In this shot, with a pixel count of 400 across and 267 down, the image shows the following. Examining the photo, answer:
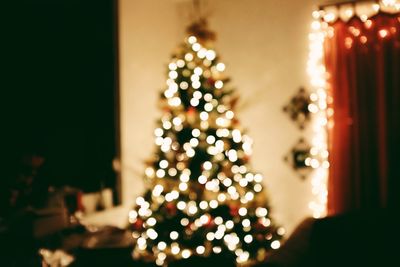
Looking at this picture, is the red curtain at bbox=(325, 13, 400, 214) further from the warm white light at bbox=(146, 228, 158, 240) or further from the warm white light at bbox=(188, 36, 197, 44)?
the warm white light at bbox=(146, 228, 158, 240)

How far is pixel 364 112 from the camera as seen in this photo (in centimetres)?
366

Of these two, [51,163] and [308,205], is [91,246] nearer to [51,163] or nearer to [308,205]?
[51,163]

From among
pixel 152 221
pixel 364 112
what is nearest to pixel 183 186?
pixel 152 221

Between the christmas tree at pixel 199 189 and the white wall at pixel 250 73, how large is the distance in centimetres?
59

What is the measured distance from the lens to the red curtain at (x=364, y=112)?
355cm

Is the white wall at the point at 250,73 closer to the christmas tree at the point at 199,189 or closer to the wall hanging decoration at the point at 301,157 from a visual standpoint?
the wall hanging decoration at the point at 301,157

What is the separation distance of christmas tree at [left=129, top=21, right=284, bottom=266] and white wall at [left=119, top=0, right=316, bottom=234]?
59 centimetres

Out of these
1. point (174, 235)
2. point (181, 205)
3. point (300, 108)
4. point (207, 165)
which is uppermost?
point (300, 108)

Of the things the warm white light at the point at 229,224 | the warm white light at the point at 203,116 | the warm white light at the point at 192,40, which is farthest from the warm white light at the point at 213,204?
the warm white light at the point at 192,40

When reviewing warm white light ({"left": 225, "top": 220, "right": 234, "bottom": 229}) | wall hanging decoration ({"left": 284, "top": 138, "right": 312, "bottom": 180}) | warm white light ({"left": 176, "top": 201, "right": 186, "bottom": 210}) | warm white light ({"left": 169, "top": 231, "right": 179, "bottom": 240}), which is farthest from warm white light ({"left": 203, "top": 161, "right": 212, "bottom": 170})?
wall hanging decoration ({"left": 284, "top": 138, "right": 312, "bottom": 180})

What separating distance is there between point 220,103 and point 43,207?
165 cm

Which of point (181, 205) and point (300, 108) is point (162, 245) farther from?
point (300, 108)

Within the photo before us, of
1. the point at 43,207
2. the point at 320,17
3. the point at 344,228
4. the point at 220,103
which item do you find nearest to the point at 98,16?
the point at 220,103

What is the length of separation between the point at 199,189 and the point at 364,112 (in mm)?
1536
